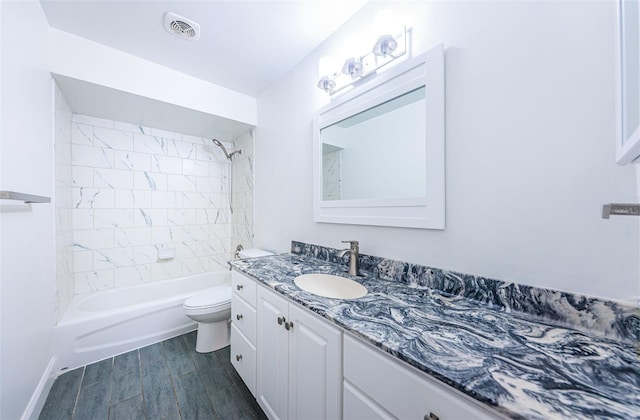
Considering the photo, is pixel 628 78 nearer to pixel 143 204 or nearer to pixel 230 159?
pixel 230 159

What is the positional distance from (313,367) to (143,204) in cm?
258

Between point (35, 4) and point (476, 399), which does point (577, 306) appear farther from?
point (35, 4)

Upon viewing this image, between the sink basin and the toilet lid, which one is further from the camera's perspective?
the toilet lid

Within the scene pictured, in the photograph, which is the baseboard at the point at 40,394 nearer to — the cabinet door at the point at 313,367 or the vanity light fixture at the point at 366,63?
A: the cabinet door at the point at 313,367

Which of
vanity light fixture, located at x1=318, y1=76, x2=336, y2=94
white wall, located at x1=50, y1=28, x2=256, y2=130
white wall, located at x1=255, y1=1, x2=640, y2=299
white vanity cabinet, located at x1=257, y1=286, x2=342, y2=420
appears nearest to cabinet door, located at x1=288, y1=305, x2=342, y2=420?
white vanity cabinet, located at x1=257, y1=286, x2=342, y2=420

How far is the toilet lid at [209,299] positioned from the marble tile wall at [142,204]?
Answer: 3.12 ft

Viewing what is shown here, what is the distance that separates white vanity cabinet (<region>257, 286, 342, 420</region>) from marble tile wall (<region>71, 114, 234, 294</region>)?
6.53 ft

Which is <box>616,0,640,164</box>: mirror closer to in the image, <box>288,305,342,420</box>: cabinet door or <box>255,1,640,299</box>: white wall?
<box>255,1,640,299</box>: white wall

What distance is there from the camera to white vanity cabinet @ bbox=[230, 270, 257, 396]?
133 cm

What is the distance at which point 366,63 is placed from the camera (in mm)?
1317

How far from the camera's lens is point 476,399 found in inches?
18.0

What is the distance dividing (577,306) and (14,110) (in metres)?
2.42

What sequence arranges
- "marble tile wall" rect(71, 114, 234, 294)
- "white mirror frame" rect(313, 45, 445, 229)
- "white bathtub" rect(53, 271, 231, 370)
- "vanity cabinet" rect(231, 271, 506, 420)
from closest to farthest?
"vanity cabinet" rect(231, 271, 506, 420) < "white mirror frame" rect(313, 45, 445, 229) < "white bathtub" rect(53, 271, 231, 370) < "marble tile wall" rect(71, 114, 234, 294)

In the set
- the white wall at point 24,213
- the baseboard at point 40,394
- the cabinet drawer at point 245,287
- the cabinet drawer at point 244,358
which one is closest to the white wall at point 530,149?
the cabinet drawer at point 245,287
